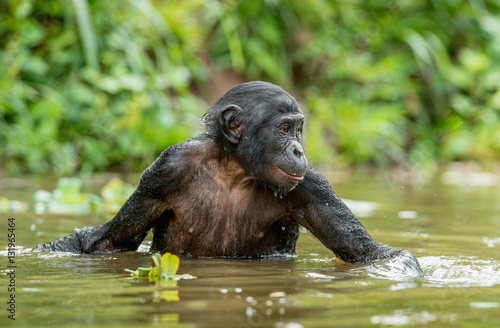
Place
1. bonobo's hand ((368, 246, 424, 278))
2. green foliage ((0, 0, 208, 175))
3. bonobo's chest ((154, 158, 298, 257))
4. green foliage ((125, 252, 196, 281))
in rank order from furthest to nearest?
green foliage ((0, 0, 208, 175)) → bonobo's chest ((154, 158, 298, 257)) → bonobo's hand ((368, 246, 424, 278)) → green foliage ((125, 252, 196, 281))

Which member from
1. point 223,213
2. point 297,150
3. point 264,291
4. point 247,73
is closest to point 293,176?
point 297,150

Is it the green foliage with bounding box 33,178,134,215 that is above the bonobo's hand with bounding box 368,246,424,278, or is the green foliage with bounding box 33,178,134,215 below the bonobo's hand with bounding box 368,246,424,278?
above

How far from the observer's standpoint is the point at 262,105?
4707 millimetres

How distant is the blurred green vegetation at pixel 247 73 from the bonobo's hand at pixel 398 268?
6.96 metres

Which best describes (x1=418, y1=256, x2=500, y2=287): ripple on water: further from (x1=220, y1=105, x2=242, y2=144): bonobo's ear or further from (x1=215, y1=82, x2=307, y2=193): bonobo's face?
(x1=220, y1=105, x2=242, y2=144): bonobo's ear

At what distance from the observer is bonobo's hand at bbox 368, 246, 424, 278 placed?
397cm

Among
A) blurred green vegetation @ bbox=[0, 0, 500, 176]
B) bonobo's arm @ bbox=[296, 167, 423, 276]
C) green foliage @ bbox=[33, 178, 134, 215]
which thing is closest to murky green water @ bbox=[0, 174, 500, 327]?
bonobo's arm @ bbox=[296, 167, 423, 276]

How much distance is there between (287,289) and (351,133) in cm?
1126

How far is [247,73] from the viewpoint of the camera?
1507 centimetres

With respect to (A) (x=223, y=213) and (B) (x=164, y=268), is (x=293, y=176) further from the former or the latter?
(B) (x=164, y=268)

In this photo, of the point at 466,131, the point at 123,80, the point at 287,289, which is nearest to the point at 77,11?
the point at 123,80

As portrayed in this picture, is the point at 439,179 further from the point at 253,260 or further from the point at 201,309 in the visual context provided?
the point at 201,309

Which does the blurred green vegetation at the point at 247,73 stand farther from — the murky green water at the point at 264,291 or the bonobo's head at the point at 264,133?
the bonobo's head at the point at 264,133

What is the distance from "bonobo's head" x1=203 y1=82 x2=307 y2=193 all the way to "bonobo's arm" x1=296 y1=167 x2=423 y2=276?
0.25 meters
